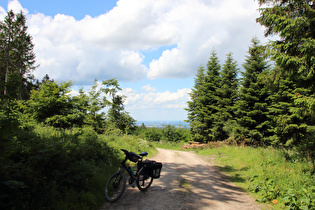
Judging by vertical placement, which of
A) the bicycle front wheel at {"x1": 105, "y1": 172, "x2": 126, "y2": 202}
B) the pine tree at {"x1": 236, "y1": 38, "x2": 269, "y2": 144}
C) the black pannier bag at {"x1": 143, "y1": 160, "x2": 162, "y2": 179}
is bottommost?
the bicycle front wheel at {"x1": 105, "y1": 172, "x2": 126, "y2": 202}

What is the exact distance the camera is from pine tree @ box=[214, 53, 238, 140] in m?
25.5

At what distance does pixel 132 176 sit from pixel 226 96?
2403 centimetres

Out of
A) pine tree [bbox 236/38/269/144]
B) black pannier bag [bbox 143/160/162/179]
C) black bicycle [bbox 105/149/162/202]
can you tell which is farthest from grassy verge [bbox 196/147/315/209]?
pine tree [bbox 236/38/269/144]

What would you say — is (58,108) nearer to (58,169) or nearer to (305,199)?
(58,169)

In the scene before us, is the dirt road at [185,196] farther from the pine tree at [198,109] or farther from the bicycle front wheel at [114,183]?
the pine tree at [198,109]

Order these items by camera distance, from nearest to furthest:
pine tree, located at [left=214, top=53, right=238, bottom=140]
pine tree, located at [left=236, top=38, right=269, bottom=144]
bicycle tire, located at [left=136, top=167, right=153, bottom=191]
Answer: bicycle tire, located at [left=136, top=167, right=153, bottom=191], pine tree, located at [left=236, top=38, right=269, bottom=144], pine tree, located at [left=214, top=53, right=238, bottom=140]

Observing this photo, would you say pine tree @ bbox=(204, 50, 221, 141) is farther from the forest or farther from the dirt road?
the dirt road

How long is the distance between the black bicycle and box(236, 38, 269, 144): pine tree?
17363 mm

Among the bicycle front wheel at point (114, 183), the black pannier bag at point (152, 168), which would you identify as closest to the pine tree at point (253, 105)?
the black pannier bag at point (152, 168)

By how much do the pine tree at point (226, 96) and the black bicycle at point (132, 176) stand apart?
844 inches

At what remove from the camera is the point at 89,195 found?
4.52m

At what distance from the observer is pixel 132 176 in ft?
17.9

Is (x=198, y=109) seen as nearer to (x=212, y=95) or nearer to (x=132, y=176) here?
(x=212, y=95)

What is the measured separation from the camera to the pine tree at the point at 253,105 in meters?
19.9
